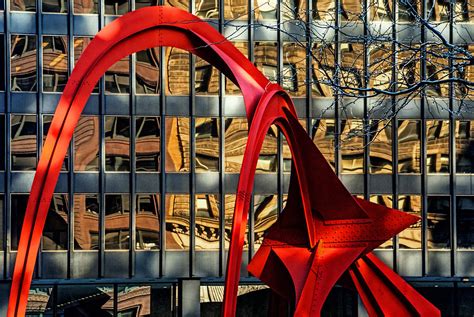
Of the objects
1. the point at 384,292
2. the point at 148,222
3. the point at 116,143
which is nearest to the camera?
the point at 384,292

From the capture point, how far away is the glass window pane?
106 ft

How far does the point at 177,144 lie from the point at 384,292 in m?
12.2

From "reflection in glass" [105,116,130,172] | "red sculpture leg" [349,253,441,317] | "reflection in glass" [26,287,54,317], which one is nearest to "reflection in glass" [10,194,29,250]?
"reflection in glass" [26,287,54,317]

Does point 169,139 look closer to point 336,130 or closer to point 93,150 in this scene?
point 93,150

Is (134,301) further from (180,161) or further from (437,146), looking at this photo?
(437,146)

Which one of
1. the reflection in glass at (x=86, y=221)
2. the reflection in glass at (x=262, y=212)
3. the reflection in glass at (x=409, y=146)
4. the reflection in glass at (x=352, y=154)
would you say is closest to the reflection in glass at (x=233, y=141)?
the reflection in glass at (x=262, y=212)

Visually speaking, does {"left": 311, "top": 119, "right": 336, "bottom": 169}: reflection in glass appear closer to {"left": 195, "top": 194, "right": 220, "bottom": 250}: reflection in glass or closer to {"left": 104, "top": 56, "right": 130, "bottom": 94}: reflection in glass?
{"left": 195, "top": 194, "right": 220, "bottom": 250}: reflection in glass

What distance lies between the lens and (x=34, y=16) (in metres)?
32.2

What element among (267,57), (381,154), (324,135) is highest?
(267,57)

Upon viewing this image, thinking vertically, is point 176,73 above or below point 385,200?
above

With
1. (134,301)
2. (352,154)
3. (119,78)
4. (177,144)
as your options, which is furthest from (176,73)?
(134,301)

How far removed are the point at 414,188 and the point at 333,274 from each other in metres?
13.5

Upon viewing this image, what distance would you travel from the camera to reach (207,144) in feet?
107

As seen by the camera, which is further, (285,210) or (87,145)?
(87,145)
